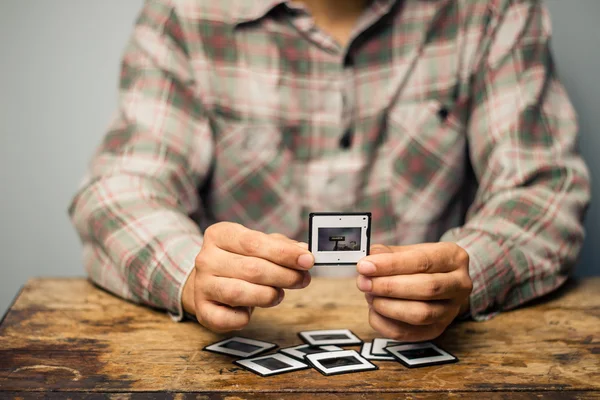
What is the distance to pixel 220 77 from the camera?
65.0 inches

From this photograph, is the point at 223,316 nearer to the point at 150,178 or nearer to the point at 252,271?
the point at 252,271

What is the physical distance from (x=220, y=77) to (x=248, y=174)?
0.26 m

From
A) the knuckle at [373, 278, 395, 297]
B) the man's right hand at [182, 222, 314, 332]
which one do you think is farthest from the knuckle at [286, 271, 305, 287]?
the knuckle at [373, 278, 395, 297]

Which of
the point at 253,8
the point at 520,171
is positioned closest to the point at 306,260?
the point at 520,171

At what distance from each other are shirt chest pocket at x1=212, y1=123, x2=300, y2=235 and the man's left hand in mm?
714

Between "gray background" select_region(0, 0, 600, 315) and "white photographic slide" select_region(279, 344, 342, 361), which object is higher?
"gray background" select_region(0, 0, 600, 315)

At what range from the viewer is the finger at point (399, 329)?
3.30 feet

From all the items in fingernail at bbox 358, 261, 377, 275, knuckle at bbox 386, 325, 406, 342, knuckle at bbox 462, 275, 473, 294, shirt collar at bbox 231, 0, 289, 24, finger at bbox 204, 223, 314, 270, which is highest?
shirt collar at bbox 231, 0, 289, 24

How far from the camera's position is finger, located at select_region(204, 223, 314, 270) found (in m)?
0.93

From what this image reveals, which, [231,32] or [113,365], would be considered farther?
[231,32]

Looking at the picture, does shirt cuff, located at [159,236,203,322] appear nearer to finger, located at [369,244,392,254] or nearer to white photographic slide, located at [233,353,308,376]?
white photographic slide, located at [233,353,308,376]

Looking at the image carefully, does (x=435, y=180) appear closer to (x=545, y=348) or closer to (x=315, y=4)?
(x=315, y=4)

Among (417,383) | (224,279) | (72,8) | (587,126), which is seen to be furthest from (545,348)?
(72,8)

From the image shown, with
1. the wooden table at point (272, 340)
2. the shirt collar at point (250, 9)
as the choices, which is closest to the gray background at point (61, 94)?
the shirt collar at point (250, 9)
